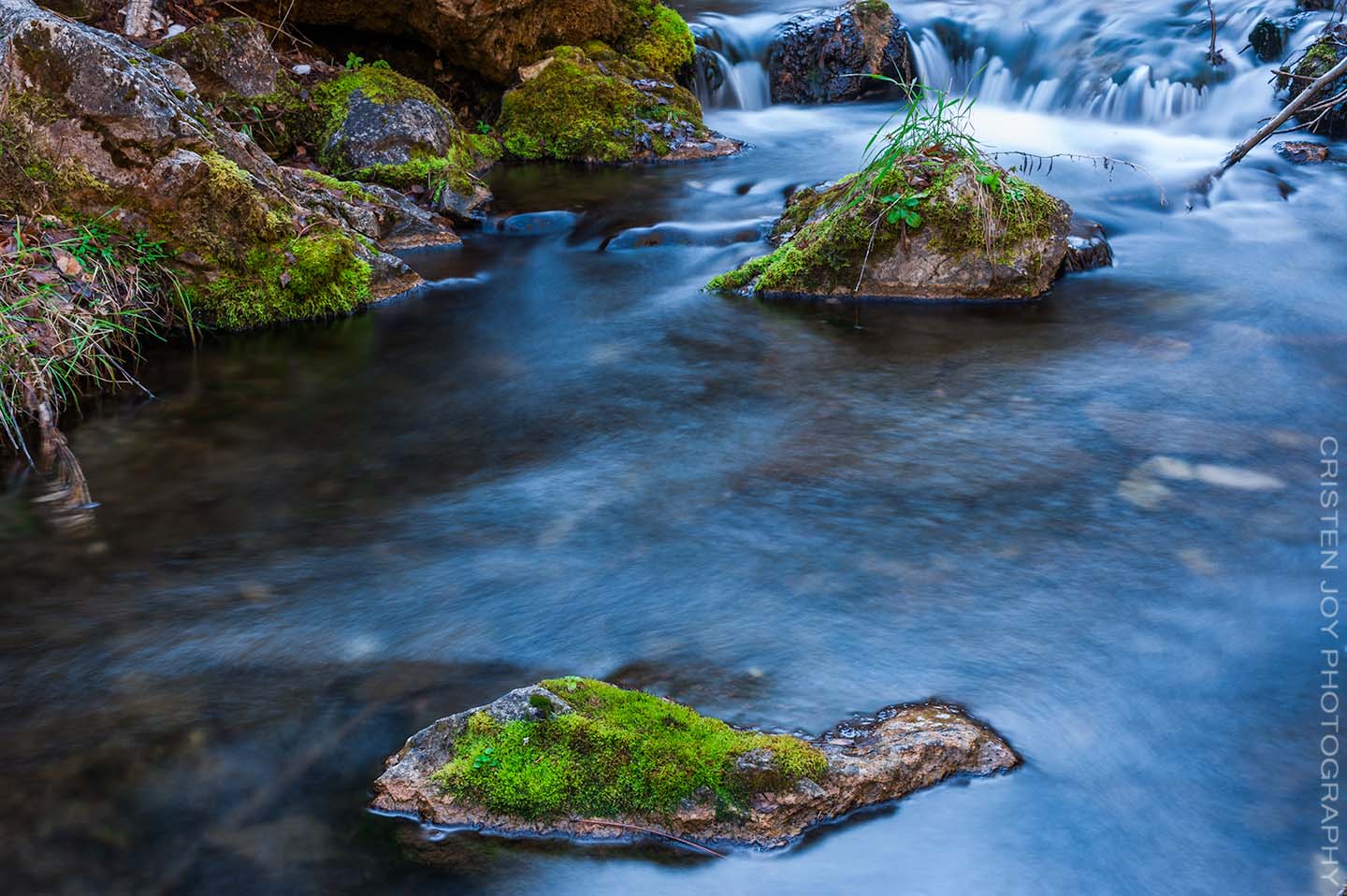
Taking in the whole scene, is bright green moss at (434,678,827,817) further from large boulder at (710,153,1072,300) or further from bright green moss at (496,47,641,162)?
bright green moss at (496,47,641,162)

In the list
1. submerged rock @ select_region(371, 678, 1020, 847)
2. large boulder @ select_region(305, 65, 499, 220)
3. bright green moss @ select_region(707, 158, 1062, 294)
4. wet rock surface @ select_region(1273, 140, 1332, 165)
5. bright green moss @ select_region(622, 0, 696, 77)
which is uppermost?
bright green moss @ select_region(622, 0, 696, 77)

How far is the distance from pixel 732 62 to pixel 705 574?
1054cm

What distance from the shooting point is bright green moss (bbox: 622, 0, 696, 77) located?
39.0ft

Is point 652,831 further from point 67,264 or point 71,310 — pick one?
point 67,264

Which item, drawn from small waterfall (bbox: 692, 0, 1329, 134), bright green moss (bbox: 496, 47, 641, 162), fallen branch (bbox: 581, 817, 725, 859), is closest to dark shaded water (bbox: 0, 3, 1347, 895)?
fallen branch (bbox: 581, 817, 725, 859)

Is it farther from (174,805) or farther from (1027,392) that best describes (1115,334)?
(174,805)

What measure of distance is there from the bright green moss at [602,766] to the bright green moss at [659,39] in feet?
33.9

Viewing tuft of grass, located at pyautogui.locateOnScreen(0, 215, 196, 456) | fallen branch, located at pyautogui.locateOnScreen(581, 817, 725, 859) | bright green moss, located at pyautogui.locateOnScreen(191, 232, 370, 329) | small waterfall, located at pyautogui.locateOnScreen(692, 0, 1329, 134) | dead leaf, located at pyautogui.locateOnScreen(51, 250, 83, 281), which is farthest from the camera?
small waterfall, located at pyautogui.locateOnScreen(692, 0, 1329, 134)

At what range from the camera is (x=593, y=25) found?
11.7 metres

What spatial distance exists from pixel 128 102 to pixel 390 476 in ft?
10.6

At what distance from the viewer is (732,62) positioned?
13.0 m

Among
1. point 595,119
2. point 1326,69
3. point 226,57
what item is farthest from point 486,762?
point 1326,69

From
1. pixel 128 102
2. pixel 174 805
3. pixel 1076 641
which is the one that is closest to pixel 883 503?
pixel 1076 641

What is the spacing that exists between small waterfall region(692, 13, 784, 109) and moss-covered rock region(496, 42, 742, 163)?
149 cm
